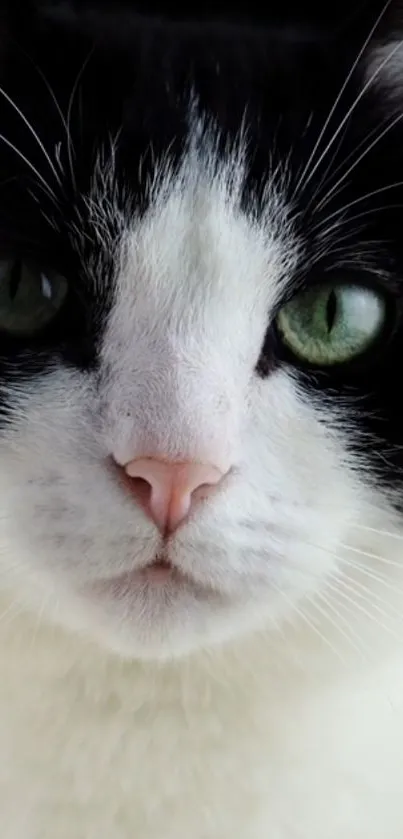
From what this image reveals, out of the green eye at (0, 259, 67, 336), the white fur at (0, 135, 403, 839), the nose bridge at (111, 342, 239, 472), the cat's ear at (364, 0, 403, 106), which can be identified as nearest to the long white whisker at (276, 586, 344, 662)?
the white fur at (0, 135, 403, 839)

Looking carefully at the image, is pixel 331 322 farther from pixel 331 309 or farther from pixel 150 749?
pixel 150 749

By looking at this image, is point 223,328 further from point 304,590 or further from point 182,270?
point 304,590

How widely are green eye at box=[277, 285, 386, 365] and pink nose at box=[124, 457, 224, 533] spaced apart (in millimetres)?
147

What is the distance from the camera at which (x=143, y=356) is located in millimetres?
664

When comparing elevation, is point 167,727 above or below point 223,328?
below

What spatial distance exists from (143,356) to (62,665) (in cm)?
30

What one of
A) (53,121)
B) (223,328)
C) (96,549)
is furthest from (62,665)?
(53,121)

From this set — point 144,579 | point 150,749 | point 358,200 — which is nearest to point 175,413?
point 144,579

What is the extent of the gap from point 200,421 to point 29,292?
164 mm

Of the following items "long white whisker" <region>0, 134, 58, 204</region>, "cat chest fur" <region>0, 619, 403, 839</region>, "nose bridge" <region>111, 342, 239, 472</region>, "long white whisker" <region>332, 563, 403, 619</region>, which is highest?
"long white whisker" <region>0, 134, 58, 204</region>

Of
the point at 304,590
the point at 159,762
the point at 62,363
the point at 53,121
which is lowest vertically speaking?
the point at 159,762

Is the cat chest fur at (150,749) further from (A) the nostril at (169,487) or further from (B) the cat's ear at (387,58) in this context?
(B) the cat's ear at (387,58)

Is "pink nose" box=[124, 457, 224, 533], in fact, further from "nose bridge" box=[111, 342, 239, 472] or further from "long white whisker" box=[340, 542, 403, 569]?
"long white whisker" box=[340, 542, 403, 569]

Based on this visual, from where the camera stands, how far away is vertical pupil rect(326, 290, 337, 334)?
2.38ft
